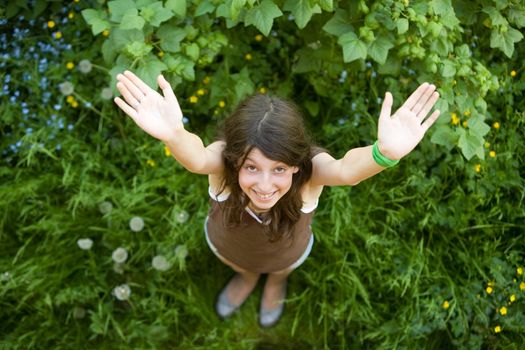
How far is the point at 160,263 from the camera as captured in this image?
2.29m

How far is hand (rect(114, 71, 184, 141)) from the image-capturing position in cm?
137

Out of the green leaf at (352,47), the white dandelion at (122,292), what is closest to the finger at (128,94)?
the green leaf at (352,47)

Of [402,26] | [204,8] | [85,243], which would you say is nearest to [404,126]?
[402,26]

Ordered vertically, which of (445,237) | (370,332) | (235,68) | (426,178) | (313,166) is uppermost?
(313,166)

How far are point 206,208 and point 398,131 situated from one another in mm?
1183

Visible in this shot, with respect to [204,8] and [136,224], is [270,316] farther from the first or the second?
[204,8]

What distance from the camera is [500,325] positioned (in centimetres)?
219

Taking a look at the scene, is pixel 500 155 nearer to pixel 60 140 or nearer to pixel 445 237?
pixel 445 237

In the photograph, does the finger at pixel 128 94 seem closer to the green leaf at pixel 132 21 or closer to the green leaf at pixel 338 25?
the green leaf at pixel 132 21

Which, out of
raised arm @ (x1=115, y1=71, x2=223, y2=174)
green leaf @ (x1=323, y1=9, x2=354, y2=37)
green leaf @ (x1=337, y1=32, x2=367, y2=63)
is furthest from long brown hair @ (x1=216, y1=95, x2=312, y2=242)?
green leaf @ (x1=323, y1=9, x2=354, y2=37)

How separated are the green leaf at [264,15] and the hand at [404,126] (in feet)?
1.67

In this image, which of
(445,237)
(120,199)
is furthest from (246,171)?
(445,237)

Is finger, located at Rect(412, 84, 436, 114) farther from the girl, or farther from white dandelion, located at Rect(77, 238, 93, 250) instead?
white dandelion, located at Rect(77, 238, 93, 250)

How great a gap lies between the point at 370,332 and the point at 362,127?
2.70 ft
